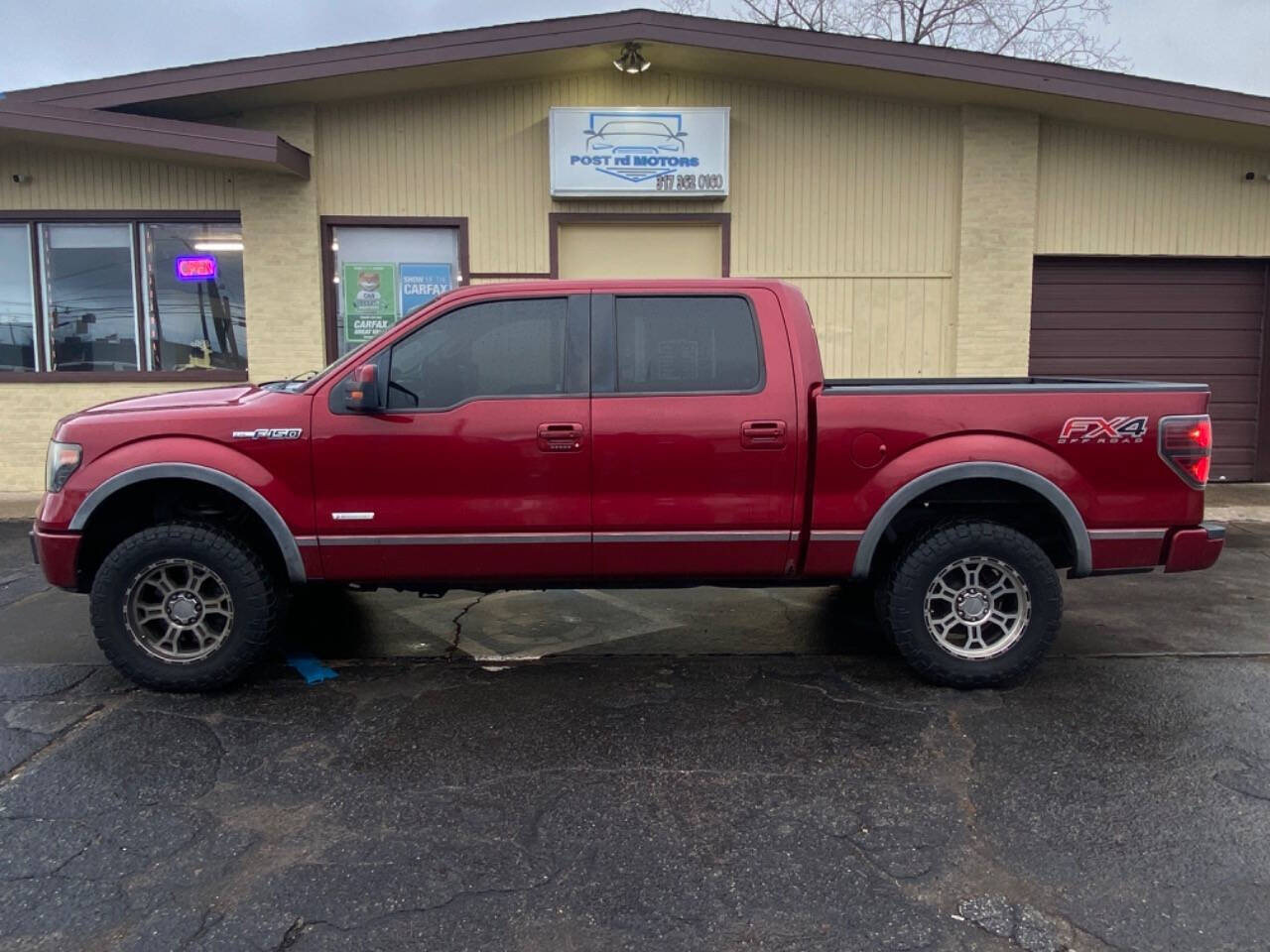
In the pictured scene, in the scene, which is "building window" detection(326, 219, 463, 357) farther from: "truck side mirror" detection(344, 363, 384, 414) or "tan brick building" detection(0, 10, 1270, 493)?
"truck side mirror" detection(344, 363, 384, 414)

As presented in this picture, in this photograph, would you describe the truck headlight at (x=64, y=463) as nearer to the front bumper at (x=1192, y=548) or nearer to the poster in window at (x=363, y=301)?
the front bumper at (x=1192, y=548)

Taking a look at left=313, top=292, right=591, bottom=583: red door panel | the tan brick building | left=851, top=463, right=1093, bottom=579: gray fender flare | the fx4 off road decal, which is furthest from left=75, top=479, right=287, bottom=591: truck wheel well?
the tan brick building

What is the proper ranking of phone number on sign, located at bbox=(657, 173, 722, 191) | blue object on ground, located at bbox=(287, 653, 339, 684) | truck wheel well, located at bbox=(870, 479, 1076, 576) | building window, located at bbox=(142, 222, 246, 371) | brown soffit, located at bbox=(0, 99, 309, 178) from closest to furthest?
truck wheel well, located at bbox=(870, 479, 1076, 576) → blue object on ground, located at bbox=(287, 653, 339, 684) → brown soffit, located at bbox=(0, 99, 309, 178) → phone number on sign, located at bbox=(657, 173, 722, 191) → building window, located at bbox=(142, 222, 246, 371)

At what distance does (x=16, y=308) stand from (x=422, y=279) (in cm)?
478

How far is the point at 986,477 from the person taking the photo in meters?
4.38

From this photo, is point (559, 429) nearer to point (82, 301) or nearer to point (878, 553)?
point (878, 553)

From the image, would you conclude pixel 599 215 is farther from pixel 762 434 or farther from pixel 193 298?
pixel 762 434

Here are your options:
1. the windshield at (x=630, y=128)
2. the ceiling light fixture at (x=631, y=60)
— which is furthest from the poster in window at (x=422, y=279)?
the ceiling light fixture at (x=631, y=60)

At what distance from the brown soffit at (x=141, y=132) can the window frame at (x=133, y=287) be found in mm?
1017

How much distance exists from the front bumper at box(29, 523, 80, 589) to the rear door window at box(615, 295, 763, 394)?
8.86ft

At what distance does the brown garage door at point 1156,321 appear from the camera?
1107cm

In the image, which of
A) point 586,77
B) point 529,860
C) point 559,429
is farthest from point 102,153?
point 529,860

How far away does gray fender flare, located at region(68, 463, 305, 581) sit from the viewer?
4.31 m

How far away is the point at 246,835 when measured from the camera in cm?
320
